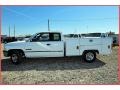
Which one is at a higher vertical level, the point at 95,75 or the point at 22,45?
the point at 22,45

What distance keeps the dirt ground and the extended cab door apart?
0.44 metres

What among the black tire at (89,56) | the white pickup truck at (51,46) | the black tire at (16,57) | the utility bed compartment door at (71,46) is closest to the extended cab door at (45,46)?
the white pickup truck at (51,46)

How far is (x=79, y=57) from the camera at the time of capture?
13305 millimetres

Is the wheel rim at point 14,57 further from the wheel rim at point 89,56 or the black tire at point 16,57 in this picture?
the wheel rim at point 89,56

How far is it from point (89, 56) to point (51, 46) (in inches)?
68.1

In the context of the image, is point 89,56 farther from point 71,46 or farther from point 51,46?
point 51,46

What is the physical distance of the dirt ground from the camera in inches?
370

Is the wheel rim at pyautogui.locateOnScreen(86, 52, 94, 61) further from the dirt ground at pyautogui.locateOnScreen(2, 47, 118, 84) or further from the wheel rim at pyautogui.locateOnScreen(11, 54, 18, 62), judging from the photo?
the wheel rim at pyautogui.locateOnScreen(11, 54, 18, 62)

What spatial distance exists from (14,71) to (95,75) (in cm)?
312

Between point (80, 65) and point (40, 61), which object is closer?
point (80, 65)

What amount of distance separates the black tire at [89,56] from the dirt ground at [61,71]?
20 cm
